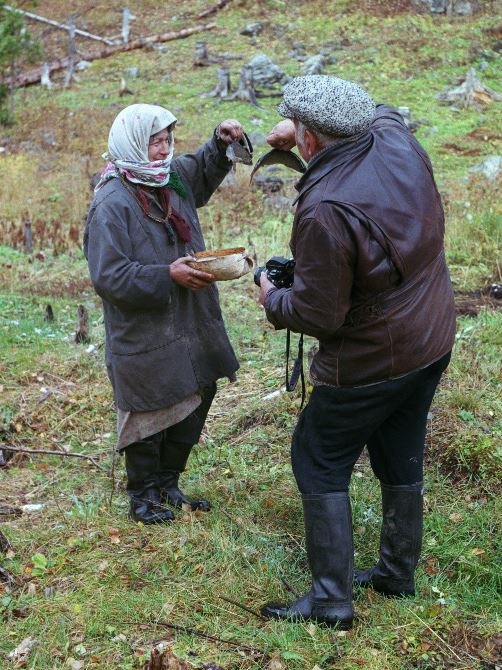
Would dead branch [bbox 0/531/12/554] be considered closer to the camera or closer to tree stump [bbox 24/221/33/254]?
the camera

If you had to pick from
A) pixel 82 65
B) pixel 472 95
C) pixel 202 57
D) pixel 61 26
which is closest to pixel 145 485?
pixel 472 95

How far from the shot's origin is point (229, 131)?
3.90 metres

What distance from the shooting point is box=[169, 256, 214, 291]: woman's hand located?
354 centimetres

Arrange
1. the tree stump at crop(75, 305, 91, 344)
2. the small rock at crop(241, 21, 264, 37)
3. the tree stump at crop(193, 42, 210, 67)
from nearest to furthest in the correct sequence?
the tree stump at crop(75, 305, 91, 344)
the tree stump at crop(193, 42, 210, 67)
the small rock at crop(241, 21, 264, 37)

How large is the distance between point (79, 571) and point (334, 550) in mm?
1307

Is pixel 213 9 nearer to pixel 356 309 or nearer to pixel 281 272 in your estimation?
pixel 281 272

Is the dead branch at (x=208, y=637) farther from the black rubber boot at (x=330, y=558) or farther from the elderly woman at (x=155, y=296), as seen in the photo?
the elderly woman at (x=155, y=296)

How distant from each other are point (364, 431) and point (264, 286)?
2.23 feet

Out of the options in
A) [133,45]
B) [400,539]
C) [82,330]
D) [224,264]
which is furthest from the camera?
[133,45]

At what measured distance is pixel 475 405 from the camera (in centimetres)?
470

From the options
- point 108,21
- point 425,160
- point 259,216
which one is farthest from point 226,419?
point 108,21

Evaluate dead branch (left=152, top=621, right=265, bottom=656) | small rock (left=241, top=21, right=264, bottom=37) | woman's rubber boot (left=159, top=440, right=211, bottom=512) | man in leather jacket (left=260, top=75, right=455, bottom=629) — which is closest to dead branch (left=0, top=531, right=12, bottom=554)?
woman's rubber boot (left=159, top=440, right=211, bottom=512)

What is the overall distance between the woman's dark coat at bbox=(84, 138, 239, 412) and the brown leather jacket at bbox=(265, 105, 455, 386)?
2.89 feet

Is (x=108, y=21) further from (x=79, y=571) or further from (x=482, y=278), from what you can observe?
(x=79, y=571)
